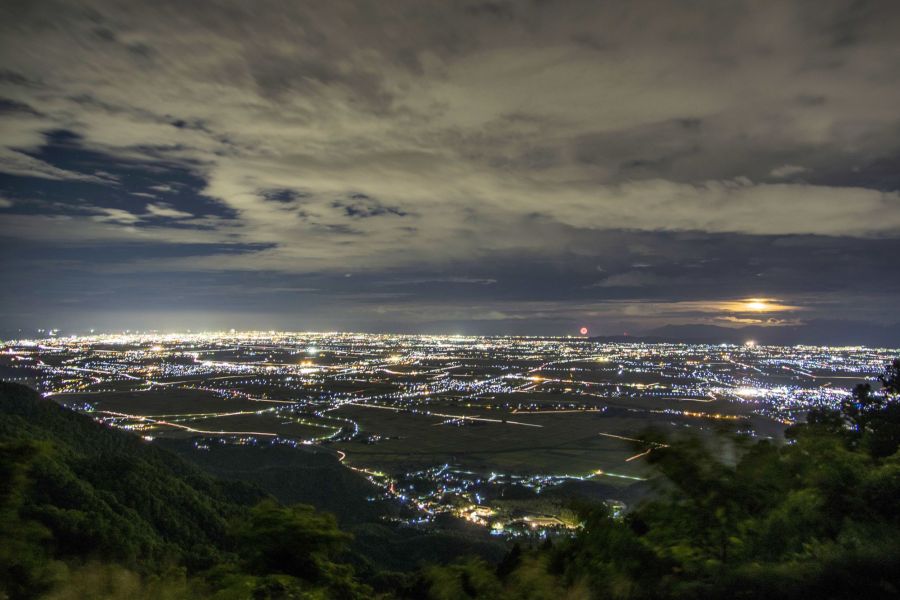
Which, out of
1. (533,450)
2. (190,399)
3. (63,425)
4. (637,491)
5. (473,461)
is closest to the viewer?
(637,491)

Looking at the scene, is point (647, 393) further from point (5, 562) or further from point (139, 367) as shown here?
point (139, 367)

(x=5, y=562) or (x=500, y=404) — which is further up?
(x=5, y=562)

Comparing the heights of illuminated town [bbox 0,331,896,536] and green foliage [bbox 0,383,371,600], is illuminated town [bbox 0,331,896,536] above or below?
below

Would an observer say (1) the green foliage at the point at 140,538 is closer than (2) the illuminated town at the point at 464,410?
Yes

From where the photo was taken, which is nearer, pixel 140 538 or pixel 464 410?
pixel 140 538

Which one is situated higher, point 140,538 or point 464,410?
point 140,538

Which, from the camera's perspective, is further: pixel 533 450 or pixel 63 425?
pixel 533 450

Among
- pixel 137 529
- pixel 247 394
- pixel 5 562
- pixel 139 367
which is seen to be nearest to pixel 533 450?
pixel 137 529

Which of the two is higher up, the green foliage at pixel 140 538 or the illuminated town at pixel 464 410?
the green foliage at pixel 140 538
